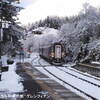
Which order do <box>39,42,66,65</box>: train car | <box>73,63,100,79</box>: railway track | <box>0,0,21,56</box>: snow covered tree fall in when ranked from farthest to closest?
<box>39,42,66,65</box>: train car
<box>0,0,21,56</box>: snow covered tree
<box>73,63,100,79</box>: railway track

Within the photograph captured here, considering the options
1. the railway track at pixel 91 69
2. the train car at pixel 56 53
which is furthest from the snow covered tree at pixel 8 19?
the railway track at pixel 91 69

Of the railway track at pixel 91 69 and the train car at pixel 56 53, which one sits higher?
the train car at pixel 56 53

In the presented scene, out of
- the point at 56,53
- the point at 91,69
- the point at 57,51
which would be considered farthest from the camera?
the point at 56,53

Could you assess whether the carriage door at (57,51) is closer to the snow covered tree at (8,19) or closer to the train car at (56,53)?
the train car at (56,53)

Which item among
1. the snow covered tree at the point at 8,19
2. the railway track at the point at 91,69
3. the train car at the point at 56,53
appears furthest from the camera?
the train car at the point at 56,53

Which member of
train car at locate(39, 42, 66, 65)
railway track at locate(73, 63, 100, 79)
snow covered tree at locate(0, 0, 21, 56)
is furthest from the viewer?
train car at locate(39, 42, 66, 65)

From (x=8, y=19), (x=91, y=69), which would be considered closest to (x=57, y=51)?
(x=8, y=19)

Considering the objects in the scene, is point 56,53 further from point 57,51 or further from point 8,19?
point 8,19

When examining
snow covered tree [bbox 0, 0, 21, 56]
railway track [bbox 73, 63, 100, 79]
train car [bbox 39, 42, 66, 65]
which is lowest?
railway track [bbox 73, 63, 100, 79]

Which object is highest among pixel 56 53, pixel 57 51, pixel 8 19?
pixel 8 19

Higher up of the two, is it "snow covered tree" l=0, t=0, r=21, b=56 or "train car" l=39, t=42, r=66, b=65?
"snow covered tree" l=0, t=0, r=21, b=56

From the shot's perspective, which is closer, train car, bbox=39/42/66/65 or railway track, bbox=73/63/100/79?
railway track, bbox=73/63/100/79

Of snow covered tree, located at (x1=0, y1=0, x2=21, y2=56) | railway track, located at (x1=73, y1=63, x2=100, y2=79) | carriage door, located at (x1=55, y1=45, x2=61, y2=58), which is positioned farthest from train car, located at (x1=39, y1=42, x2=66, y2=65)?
railway track, located at (x1=73, y1=63, x2=100, y2=79)

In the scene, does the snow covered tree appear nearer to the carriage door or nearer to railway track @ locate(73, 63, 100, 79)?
the carriage door
